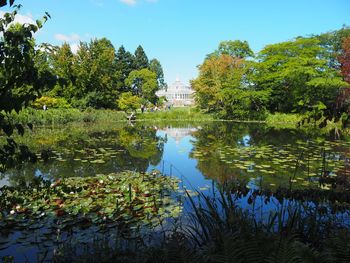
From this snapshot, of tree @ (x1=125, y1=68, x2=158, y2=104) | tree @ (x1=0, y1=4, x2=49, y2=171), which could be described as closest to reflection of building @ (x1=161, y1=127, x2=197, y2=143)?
tree @ (x1=0, y1=4, x2=49, y2=171)

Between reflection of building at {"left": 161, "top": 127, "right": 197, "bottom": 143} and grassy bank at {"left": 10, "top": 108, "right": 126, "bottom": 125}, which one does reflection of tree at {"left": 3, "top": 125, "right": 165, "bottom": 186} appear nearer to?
reflection of building at {"left": 161, "top": 127, "right": 197, "bottom": 143}

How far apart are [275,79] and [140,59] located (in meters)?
30.3

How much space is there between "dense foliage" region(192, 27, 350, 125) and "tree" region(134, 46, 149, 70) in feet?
64.6

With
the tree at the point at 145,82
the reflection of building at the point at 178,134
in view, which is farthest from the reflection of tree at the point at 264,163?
the tree at the point at 145,82

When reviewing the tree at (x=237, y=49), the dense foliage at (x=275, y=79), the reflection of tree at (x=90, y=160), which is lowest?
the reflection of tree at (x=90, y=160)

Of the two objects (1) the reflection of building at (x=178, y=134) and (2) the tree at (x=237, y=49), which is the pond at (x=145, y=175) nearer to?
(1) the reflection of building at (x=178, y=134)

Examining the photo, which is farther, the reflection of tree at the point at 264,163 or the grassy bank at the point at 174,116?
the grassy bank at the point at 174,116

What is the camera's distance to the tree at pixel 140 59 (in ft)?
173

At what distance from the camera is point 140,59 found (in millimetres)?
53531

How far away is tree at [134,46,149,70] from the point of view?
173 ft

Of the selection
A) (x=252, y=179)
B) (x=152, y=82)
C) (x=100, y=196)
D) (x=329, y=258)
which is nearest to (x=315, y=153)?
(x=252, y=179)

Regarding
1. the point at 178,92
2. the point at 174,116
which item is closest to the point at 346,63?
the point at 174,116

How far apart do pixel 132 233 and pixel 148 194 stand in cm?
131

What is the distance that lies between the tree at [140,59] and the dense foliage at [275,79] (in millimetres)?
19693
